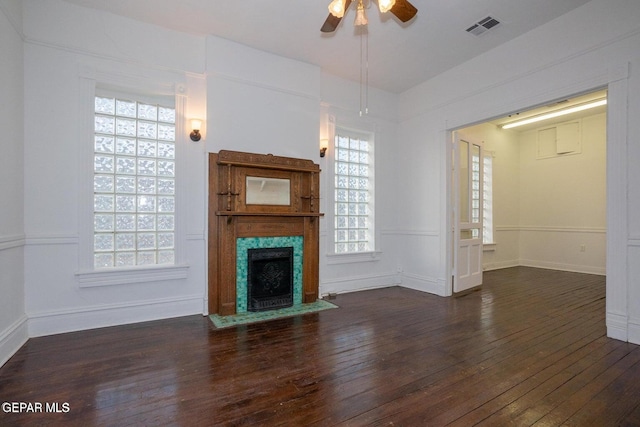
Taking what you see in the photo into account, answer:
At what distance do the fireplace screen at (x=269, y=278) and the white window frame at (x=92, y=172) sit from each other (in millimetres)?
842

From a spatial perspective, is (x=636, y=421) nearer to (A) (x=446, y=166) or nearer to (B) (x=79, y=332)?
(A) (x=446, y=166)

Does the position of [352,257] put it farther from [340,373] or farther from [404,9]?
[404,9]

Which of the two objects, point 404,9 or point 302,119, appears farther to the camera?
point 302,119

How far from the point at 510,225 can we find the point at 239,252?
687cm

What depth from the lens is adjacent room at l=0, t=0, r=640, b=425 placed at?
2207 mm

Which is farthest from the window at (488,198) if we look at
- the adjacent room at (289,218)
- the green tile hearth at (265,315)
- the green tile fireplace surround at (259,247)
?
the green tile fireplace surround at (259,247)

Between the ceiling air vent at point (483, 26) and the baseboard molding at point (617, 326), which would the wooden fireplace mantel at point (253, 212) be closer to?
the ceiling air vent at point (483, 26)

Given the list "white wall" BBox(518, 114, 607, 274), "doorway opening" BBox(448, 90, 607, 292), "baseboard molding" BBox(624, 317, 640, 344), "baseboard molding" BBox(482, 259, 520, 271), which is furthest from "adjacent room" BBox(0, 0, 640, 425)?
"white wall" BBox(518, 114, 607, 274)

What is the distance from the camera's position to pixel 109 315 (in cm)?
340

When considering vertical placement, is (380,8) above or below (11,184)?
above

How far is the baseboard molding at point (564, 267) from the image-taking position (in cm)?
645

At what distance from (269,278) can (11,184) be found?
2771mm

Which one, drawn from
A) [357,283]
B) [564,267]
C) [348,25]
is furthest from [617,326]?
[564,267]

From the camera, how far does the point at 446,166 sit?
4.83m
